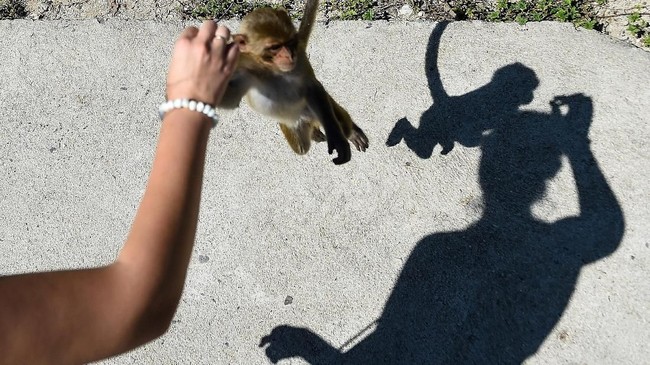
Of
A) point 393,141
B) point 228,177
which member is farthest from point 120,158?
point 393,141

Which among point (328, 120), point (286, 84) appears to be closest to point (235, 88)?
→ point (286, 84)

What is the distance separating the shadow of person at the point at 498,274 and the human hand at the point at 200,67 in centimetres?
208

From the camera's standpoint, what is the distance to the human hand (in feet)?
4.87

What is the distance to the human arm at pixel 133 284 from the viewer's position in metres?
1.27

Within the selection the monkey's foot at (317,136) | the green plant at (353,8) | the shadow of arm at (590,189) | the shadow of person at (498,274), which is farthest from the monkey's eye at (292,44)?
the shadow of arm at (590,189)

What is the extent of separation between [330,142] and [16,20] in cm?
287

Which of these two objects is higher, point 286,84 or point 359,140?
point 286,84

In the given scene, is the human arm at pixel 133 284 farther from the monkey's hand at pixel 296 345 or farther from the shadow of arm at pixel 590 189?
the shadow of arm at pixel 590 189

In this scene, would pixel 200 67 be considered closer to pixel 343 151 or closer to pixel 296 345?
pixel 343 151

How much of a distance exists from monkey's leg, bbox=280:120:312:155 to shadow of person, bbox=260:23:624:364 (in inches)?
34.1

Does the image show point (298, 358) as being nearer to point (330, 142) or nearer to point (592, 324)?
point (330, 142)

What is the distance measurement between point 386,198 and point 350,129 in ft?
1.61

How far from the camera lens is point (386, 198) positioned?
12.1ft

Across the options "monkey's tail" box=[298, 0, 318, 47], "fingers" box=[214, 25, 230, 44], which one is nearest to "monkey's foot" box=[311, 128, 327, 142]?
"monkey's tail" box=[298, 0, 318, 47]
